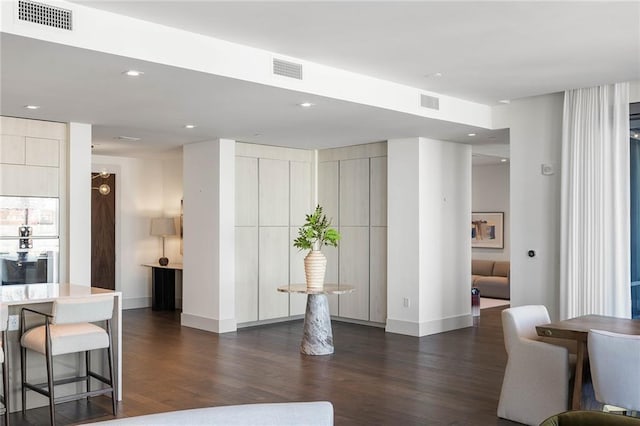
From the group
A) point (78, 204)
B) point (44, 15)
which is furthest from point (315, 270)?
point (44, 15)

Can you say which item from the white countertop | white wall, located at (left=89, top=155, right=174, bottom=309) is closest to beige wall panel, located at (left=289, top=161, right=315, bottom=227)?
white wall, located at (left=89, top=155, right=174, bottom=309)

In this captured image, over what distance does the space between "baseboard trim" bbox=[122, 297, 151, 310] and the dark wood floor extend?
2040 mm

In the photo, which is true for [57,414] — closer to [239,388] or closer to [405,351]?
[239,388]

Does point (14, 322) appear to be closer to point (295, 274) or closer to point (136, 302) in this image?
point (295, 274)

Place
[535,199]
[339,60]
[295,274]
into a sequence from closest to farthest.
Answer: [339,60], [535,199], [295,274]

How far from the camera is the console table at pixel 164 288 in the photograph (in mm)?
10289

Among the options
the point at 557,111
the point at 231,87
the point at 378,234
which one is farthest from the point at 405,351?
the point at 231,87

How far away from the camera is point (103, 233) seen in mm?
10234

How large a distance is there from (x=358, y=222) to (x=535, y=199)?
2.73 meters

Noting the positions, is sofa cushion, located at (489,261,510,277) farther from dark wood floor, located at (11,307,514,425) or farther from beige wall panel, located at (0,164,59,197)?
beige wall panel, located at (0,164,59,197)

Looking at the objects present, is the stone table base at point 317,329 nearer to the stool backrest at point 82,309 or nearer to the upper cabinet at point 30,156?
the stool backrest at point 82,309

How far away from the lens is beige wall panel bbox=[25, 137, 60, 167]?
6531 millimetres

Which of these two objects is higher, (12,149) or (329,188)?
(12,149)

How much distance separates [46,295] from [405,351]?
3975mm
